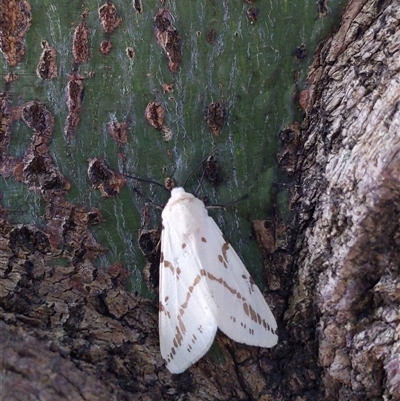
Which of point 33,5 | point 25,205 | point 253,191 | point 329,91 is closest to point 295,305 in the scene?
point 253,191

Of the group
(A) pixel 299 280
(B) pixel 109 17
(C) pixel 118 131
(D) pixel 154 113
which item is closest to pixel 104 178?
(C) pixel 118 131

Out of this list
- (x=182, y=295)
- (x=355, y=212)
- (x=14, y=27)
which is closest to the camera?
(x=355, y=212)

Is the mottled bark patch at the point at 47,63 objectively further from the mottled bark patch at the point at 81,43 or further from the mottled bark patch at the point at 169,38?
the mottled bark patch at the point at 169,38

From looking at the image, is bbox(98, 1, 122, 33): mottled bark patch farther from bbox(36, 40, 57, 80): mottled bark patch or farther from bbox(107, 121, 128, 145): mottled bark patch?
bbox(107, 121, 128, 145): mottled bark patch

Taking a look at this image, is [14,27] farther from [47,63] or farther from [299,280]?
[299,280]

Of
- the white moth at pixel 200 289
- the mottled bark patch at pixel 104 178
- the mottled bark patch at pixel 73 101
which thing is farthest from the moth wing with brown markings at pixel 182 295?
the mottled bark patch at pixel 73 101

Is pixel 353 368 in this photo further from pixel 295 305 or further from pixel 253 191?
pixel 253 191
